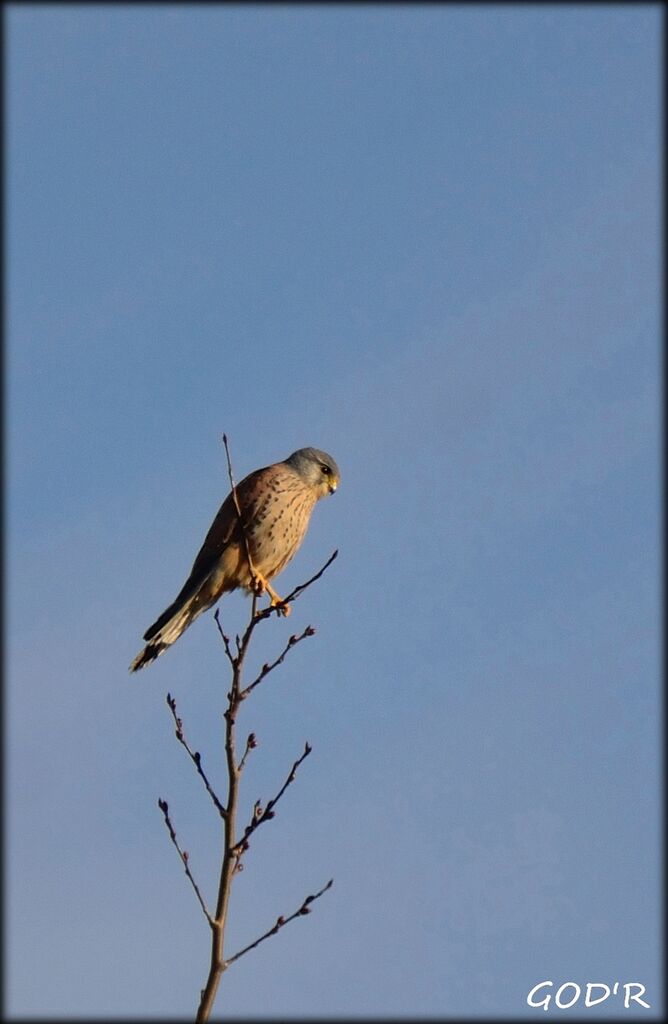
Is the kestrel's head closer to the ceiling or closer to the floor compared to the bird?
closer to the ceiling

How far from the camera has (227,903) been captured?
2645 mm

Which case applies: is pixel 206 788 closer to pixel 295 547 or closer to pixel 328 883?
pixel 328 883

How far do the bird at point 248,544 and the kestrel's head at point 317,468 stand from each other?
26mm

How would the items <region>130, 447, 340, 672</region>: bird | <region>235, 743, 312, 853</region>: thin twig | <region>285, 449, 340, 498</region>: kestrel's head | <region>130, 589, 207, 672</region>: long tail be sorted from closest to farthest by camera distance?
<region>235, 743, 312, 853</region>: thin twig
<region>130, 589, 207, 672</region>: long tail
<region>130, 447, 340, 672</region>: bird
<region>285, 449, 340, 498</region>: kestrel's head

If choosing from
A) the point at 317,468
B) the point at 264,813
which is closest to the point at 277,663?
the point at 264,813

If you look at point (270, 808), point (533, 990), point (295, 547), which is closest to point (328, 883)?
point (270, 808)

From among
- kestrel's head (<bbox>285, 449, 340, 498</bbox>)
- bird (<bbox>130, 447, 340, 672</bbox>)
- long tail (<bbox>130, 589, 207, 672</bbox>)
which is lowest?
long tail (<bbox>130, 589, 207, 672</bbox>)

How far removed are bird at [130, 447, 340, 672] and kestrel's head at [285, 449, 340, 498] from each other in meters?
0.03

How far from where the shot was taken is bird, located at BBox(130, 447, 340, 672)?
16.3ft

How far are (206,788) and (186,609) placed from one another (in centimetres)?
209

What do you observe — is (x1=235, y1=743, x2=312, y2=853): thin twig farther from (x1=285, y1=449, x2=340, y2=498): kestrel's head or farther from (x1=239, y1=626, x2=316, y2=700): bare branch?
(x1=285, y1=449, x2=340, y2=498): kestrel's head

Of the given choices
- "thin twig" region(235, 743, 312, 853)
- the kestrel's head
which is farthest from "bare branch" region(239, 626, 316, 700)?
the kestrel's head

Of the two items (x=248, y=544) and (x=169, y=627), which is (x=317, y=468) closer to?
(x=248, y=544)

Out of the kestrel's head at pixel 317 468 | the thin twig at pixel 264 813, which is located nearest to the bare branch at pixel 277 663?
the thin twig at pixel 264 813
